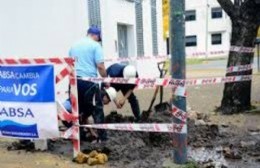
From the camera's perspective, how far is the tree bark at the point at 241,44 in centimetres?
1107

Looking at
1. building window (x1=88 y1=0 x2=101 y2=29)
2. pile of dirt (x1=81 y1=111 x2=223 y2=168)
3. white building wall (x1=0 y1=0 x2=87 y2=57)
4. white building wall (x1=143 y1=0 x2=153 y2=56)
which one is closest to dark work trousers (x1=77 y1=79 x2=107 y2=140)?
pile of dirt (x1=81 y1=111 x2=223 y2=168)

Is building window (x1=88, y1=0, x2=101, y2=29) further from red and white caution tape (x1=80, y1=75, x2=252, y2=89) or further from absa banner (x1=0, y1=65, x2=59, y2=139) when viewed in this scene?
absa banner (x1=0, y1=65, x2=59, y2=139)

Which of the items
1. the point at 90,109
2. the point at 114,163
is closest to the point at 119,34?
the point at 90,109

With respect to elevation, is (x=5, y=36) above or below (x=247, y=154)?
above

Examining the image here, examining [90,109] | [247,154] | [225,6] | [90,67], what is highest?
[225,6]

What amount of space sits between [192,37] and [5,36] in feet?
184

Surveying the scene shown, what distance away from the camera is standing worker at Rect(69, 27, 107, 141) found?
8289 mm

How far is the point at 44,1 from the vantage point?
49.7ft

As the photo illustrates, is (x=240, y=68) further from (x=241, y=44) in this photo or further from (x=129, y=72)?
(x=129, y=72)

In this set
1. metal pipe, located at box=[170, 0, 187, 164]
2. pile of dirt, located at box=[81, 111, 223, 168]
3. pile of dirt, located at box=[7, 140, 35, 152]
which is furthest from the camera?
pile of dirt, located at box=[7, 140, 35, 152]

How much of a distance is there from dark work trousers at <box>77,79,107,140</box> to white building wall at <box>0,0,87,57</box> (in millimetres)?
6980

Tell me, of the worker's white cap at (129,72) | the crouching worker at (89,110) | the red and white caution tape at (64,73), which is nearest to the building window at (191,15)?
the worker's white cap at (129,72)

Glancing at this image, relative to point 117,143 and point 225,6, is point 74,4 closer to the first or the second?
point 225,6

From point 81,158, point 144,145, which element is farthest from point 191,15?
point 81,158
